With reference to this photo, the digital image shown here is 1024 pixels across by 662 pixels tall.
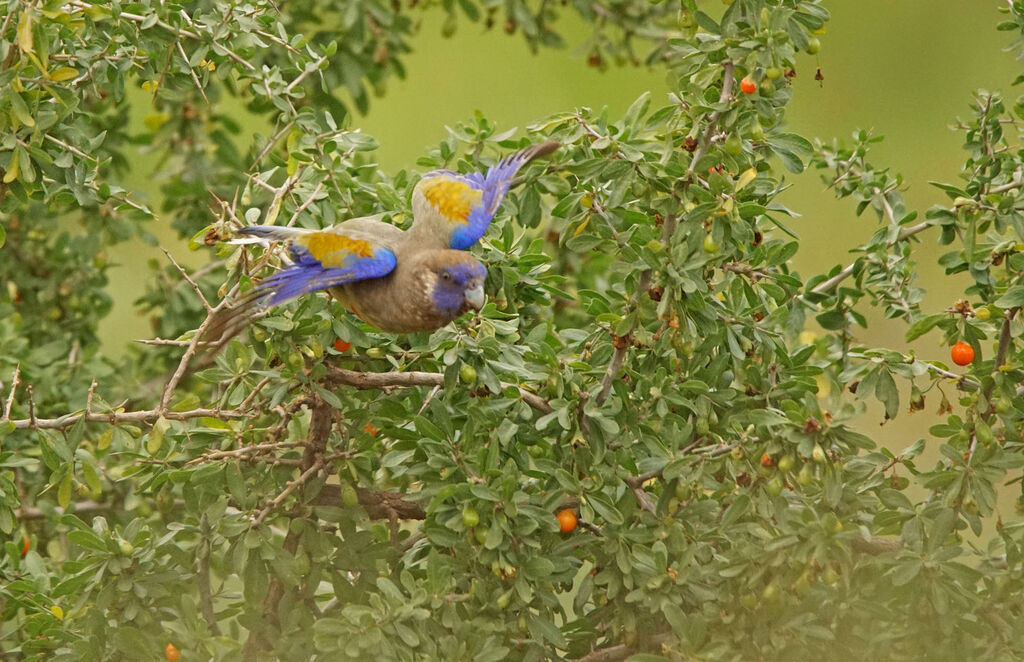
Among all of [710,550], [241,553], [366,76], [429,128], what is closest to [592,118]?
[710,550]

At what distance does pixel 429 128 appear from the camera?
7.14 meters

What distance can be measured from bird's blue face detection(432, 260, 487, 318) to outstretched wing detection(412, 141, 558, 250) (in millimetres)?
189

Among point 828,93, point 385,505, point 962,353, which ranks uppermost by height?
point 828,93

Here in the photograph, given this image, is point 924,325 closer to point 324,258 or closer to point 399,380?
point 399,380

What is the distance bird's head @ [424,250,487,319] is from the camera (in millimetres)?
2121

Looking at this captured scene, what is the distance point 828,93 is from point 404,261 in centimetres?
505

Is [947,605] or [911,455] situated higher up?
[911,455]

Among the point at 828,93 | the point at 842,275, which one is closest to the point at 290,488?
the point at 842,275

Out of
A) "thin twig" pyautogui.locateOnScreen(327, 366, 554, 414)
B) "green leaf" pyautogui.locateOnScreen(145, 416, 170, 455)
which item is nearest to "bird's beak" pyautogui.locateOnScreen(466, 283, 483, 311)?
"thin twig" pyautogui.locateOnScreen(327, 366, 554, 414)

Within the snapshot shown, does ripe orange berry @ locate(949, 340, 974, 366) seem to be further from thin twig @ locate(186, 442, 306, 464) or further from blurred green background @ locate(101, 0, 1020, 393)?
blurred green background @ locate(101, 0, 1020, 393)

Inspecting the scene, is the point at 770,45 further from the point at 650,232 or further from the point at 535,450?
the point at 535,450

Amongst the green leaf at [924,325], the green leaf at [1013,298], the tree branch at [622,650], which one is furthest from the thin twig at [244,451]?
the green leaf at [1013,298]

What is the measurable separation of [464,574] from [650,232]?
69 centimetres

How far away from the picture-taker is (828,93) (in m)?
6.72
